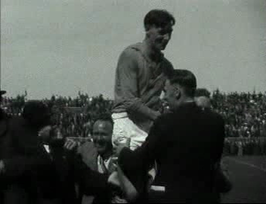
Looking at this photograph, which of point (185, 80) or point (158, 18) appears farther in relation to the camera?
point (158, 18)

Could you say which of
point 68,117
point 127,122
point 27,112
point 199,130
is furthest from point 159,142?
point 68,117

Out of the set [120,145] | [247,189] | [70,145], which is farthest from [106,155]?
[247,189]

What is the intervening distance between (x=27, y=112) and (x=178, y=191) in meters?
1.69

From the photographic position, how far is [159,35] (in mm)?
5730

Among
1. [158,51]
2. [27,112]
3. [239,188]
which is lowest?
[239,188]

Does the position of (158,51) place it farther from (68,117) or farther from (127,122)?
(68,117)

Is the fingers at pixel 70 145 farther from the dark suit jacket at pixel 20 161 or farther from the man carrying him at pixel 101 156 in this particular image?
the dark suit jacket at pixel 20 161

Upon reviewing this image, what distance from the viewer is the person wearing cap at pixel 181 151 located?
204 inches

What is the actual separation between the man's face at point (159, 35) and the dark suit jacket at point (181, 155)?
57 cm

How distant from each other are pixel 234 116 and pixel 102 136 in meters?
51.4

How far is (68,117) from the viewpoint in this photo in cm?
4944

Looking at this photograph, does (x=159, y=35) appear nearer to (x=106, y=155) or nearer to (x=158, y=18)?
(x=158, y=18)

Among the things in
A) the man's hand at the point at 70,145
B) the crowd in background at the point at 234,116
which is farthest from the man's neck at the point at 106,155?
the crowd in background at the point at 234,116

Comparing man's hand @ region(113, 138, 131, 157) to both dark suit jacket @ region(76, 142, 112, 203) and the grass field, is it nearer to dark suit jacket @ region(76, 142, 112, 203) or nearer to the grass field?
dark suit jacket @ region(76, 142, 112, 203)
